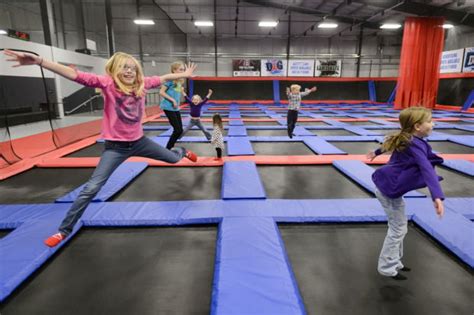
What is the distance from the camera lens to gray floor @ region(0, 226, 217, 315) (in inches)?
61.4

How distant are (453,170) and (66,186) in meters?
4.97

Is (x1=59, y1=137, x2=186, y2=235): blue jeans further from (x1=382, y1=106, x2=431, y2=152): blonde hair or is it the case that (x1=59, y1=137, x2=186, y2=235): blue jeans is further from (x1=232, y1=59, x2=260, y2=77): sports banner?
(x1=232, y1=59, x2=260, y2=77): sports banner

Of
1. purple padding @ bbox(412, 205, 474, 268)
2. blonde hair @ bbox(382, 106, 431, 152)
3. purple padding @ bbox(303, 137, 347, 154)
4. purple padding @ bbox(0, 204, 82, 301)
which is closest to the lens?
blonde hair @ bbox(382, 106, 431, 152)

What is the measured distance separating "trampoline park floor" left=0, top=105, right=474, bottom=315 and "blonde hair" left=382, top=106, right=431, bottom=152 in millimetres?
807

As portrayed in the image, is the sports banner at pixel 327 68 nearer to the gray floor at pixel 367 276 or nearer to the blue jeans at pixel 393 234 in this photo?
the gray floor at pixel 367 276

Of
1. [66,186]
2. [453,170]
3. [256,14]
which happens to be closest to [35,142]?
[66,186]

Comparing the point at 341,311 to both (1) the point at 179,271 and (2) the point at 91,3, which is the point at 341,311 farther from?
(2) the point at 91,3

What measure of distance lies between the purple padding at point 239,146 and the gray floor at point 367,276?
2520 millimetres

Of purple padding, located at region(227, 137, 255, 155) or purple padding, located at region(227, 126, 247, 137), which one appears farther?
Answer: purple padding, located at region(227, 126, 247, 137)

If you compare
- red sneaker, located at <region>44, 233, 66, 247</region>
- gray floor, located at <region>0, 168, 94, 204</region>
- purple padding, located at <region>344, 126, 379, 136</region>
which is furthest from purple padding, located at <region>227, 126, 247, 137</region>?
red sneaker, located at <region>44, 233, 66, 247</region>

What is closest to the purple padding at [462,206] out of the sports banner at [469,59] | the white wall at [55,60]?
the white wall at [55,60]

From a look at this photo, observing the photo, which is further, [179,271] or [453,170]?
[453,170]

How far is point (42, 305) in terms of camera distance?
5.13 feet

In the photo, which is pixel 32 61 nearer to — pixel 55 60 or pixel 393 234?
pixel 393 234
